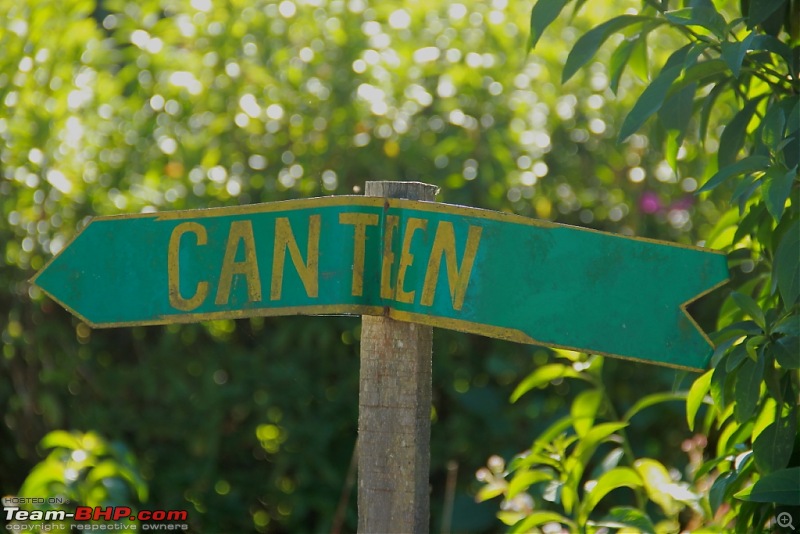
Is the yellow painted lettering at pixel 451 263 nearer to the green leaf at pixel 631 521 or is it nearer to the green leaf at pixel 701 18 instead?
the green leaf at pixel 701 18

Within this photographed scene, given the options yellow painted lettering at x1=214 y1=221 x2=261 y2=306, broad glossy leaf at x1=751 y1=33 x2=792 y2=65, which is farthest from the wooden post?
broad glossy leaf at x1=751 y1=33 x2=792 y2=65

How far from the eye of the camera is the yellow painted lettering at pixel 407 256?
1.17 meters

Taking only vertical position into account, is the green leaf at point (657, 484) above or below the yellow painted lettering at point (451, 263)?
below

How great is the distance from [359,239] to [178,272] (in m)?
0.25

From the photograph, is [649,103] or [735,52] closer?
[735,52]

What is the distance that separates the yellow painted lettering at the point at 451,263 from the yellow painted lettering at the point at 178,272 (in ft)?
0.99

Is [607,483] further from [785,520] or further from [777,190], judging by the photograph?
[777,190]

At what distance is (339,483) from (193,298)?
1.30 metres

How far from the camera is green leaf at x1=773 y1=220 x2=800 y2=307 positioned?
1091 millimetres

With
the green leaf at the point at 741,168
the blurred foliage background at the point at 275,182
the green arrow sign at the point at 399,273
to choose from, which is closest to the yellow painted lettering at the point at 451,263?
the green arrow sign at the point at 399,273

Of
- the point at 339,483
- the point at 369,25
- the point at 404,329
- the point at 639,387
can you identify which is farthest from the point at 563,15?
the point at 404,329

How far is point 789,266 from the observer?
1096 mm

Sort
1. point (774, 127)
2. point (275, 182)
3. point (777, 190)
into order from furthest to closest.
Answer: point (275, 182)
point (774, 127)
point (777, 190)

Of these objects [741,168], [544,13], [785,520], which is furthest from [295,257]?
[785,520]
